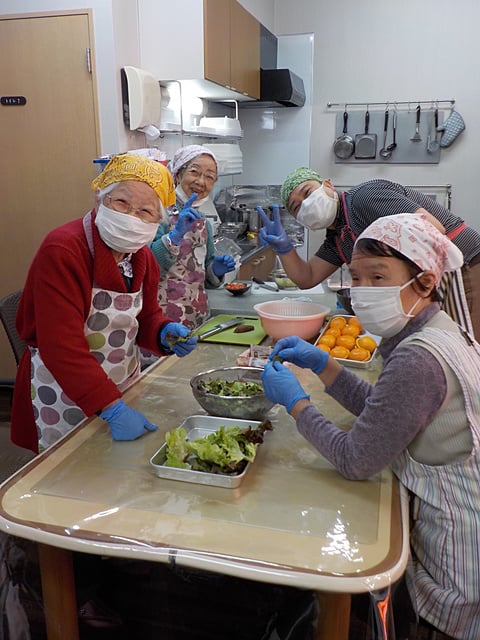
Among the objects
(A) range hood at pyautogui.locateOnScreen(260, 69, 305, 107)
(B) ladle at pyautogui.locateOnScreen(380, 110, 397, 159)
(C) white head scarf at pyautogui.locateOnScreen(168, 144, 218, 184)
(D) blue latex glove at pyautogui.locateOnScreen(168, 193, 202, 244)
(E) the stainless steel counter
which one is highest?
(A) range hood at pyautogui.locateOnScreen(260, 69, 305, 107)

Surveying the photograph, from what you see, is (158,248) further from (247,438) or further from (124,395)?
(247,438)

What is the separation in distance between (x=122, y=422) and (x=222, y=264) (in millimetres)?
1299

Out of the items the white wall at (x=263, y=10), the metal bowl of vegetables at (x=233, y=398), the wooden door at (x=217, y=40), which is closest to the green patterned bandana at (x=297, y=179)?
the metal bowl of vegetables at (x=233, y=398)

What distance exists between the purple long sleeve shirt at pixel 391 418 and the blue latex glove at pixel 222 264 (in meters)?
1.41

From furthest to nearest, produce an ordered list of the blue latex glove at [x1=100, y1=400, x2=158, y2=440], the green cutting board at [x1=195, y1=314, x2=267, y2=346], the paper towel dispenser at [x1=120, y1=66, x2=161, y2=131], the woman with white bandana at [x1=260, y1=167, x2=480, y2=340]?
the paper towel dispenser at [x1=120, y1=66, x2=161, y2=131] < the green cutting board at [x1=195, y1=314, x2=267, y2=346] < the woman with white bandana at [x1=260, y1=167, x2=480, y2=340] < the blue latex glove at [x1=100, y1=400, x2=158, y2=440]

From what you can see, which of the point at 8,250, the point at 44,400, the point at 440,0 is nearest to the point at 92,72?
the point at 8,250

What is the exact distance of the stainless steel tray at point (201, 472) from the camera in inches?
44.3

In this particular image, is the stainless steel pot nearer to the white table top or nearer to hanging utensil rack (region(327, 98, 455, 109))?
hanging utensil rack (region(327, 98, 455, 109))

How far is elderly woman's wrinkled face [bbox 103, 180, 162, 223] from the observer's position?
142 cm

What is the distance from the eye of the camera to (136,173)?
4.60 feet

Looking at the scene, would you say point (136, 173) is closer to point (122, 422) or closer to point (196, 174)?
point (122, 422)

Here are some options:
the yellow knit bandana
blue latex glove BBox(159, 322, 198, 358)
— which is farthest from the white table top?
the yellow knit bandana

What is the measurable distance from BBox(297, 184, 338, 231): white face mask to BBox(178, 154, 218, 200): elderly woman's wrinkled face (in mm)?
490

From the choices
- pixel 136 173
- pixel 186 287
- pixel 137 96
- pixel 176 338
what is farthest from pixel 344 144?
pixel 136 173
